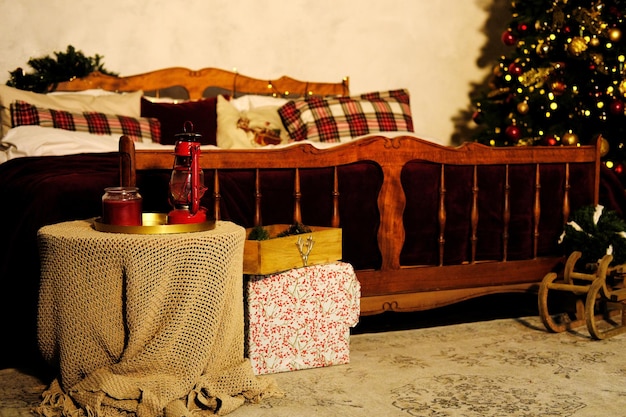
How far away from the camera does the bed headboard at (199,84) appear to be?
4352 millimetres

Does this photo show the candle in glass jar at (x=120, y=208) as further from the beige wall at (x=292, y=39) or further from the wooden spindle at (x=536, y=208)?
the beige wall at (x=292, y=39)

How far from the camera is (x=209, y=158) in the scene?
2.65 meters

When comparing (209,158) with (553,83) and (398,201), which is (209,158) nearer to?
(398,201)

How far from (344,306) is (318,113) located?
1835 mm

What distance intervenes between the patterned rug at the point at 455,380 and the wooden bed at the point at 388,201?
22 centimetres

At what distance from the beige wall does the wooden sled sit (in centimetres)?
166

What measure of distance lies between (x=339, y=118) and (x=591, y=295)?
1813 millimetres

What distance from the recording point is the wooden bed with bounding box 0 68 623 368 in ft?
8.19

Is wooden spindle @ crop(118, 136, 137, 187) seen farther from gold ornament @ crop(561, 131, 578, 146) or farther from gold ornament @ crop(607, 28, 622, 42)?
gold ornament @ crop(607, 28, 622, 42)

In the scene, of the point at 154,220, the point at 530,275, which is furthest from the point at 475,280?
the point at 154,220

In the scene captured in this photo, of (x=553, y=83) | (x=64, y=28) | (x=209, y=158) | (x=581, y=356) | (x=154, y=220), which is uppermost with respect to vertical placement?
(x=64, y=28)

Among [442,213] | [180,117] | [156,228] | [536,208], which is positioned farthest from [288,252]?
[180,117]

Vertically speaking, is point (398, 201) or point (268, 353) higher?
point (398, 201)

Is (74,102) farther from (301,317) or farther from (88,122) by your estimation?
(301,317)
